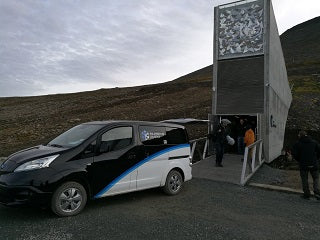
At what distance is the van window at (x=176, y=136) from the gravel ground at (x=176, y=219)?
4.27 ft

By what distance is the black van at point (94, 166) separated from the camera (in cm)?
514

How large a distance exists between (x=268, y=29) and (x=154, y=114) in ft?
42.1

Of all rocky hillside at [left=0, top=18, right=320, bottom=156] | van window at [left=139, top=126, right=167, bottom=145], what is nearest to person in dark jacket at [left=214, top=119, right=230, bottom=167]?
van window at [left=139, top=126, right=167, bottom=145]

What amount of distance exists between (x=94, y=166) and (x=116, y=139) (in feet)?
2.58

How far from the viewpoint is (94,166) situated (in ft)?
19.1

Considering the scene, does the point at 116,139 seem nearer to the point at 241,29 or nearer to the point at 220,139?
the point at 220,139

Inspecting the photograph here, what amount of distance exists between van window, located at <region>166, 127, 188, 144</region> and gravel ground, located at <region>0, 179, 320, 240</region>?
4.27 ft

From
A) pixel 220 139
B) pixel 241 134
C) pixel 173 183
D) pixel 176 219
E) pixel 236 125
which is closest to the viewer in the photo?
pixel 176 219

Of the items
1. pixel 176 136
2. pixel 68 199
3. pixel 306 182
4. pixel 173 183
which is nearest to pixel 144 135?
pixel 176 136

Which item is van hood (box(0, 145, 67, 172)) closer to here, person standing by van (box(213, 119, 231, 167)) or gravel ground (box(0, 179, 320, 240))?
gravel ground (box(0, 179, 320, 240))

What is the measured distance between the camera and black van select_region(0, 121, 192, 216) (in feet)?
16.9

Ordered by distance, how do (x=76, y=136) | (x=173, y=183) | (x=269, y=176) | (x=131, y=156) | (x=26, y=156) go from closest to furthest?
(x=26, y=156)
(x=76, y=136)
(x=131, y=156)
(x=173, y=183)
(x=269, y=176)

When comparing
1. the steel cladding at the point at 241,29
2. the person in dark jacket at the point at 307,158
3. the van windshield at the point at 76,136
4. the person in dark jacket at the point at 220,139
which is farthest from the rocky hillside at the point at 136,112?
the person in dark jacket at the point at 307,158

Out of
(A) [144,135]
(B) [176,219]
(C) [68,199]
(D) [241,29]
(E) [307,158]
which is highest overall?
(D) [241,29]
